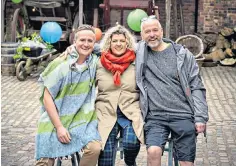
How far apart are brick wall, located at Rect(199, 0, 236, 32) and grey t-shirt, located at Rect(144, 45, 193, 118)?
27.3 feet

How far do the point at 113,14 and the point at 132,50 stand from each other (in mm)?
8463

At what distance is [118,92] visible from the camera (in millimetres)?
4176

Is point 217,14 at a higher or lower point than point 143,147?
higher

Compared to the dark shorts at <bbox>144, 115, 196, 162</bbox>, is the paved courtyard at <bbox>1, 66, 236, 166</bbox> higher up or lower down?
lower down

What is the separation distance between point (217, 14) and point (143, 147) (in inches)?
276

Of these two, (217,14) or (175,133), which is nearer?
(175,133)

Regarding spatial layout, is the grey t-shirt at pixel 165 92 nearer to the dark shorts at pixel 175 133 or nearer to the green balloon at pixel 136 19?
the dark shorts at pixel 175 133

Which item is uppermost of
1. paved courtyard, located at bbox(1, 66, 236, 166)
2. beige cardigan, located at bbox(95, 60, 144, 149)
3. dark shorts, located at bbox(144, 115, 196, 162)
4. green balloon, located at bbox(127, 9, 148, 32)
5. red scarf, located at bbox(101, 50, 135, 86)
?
green balloon, located at bbox(127, 9, 148, 32)

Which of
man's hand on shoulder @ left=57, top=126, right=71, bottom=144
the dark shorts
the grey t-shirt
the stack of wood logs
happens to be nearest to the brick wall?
the stack of wood logs

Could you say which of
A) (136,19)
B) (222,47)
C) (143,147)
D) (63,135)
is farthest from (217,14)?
(63,135)

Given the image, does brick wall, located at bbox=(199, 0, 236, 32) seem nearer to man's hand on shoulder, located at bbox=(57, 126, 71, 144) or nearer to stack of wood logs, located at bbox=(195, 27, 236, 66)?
stack of wood logs, located at bbox=(195, 27, 236, 66)

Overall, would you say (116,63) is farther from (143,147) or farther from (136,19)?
(136,19)

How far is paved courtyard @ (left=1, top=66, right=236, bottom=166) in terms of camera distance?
5484 millimetres

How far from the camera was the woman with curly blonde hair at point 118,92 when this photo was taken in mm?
4094
